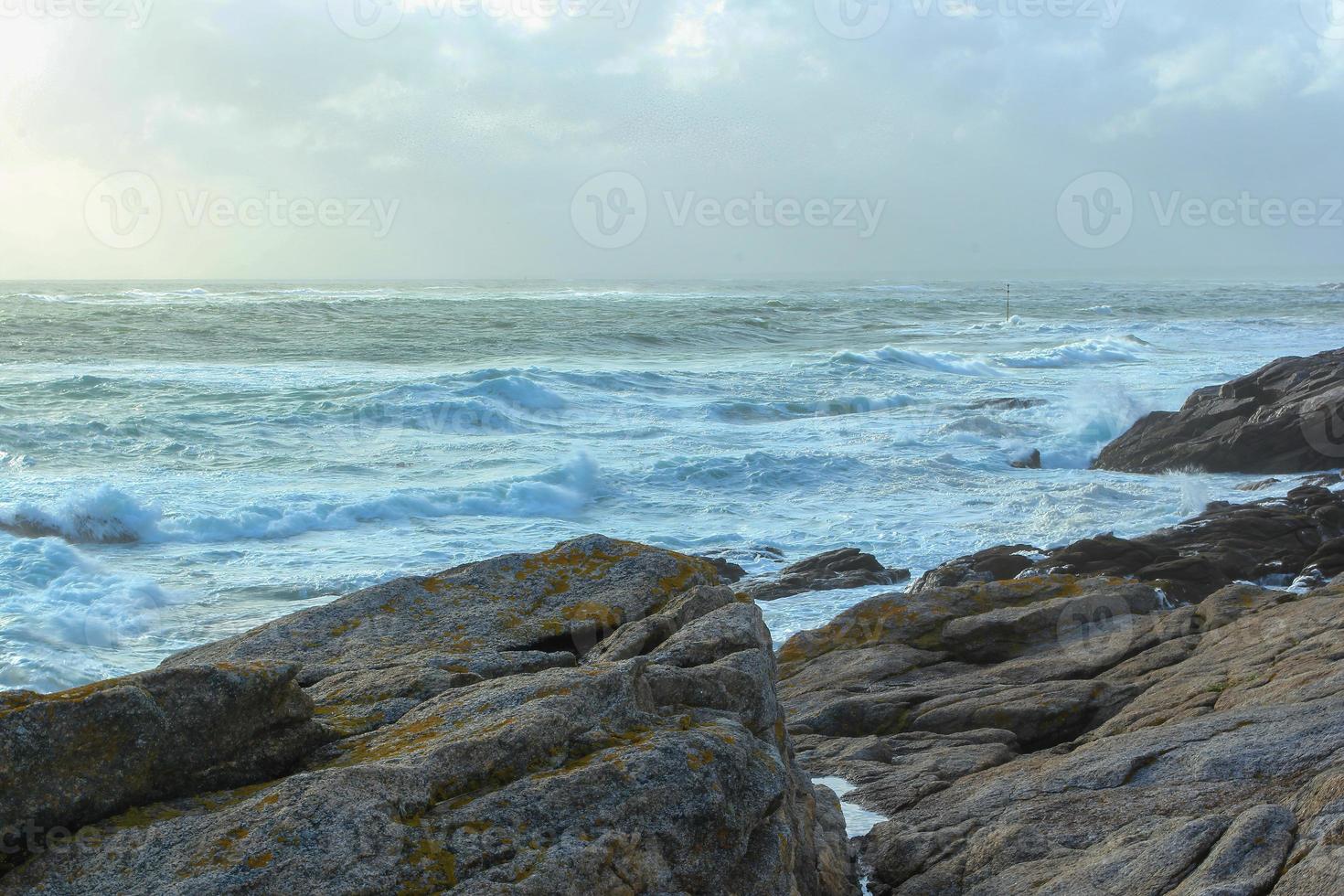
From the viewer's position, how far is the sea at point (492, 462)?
45.6ft

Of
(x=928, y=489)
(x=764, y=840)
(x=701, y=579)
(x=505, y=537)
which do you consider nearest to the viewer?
(x=764, y=840)

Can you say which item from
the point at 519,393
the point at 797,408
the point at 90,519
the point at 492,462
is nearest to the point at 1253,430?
the point at 797,408

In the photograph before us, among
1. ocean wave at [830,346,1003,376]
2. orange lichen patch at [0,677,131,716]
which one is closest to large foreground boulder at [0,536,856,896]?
orange lichen patch at [0,677,131,716]

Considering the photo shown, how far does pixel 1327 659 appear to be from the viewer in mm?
5820

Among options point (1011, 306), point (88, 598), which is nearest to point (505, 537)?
point (88, 598)

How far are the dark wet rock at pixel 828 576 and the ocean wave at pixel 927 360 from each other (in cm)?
2545

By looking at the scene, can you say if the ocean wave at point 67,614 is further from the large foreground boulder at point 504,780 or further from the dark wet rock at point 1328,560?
the dark wet rock at point 1328,560

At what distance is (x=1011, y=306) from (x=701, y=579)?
279 ft

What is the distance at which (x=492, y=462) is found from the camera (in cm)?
2178

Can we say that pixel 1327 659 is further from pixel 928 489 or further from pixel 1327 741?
pixel 928 489

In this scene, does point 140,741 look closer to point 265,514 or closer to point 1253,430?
point 265,514

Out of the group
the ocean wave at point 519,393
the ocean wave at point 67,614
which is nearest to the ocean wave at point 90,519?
the ocean wave at point 67,614

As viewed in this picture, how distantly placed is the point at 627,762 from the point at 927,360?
3856 centimetres

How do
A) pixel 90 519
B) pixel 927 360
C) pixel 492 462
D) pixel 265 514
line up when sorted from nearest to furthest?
pixel 90 519, pixel 265 514, pixel 492 462, pixel 927 360
